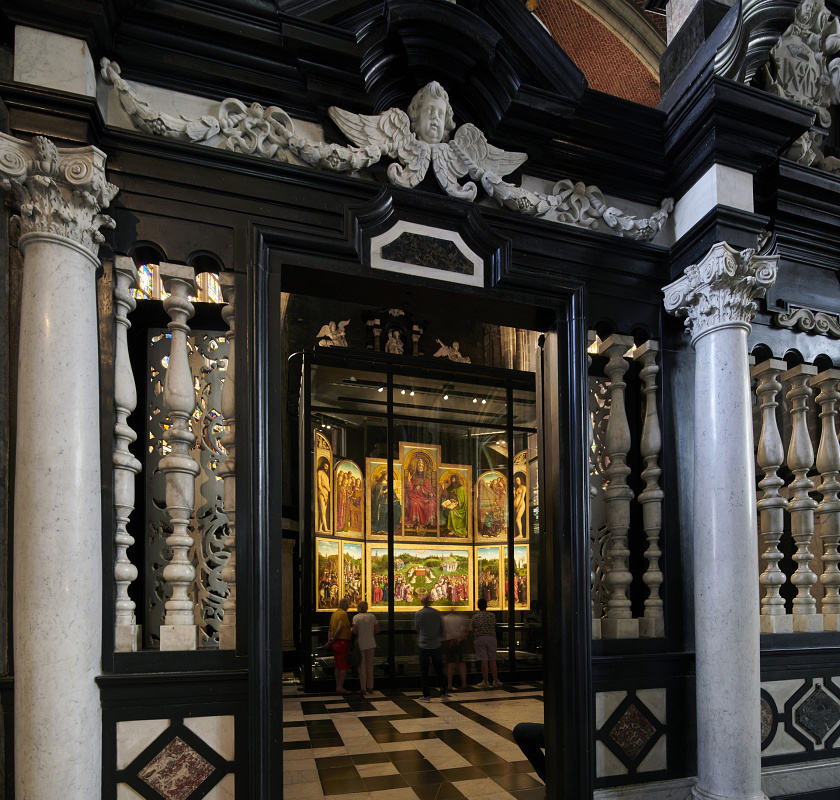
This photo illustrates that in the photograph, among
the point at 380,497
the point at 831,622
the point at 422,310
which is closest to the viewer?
the point at 422,310

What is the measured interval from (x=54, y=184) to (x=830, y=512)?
190 inches

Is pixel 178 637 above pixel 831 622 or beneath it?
above

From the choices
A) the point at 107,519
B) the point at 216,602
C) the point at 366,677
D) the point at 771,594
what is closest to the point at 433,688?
the point at 366,677

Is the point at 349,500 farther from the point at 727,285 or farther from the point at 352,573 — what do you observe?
the point at 727,285

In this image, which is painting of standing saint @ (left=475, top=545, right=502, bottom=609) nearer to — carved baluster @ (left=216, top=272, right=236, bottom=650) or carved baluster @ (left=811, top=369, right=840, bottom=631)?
carved baluster @ (left=811, top=369, right=840, bottom=631)

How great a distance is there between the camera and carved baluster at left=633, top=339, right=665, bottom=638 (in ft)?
13.2

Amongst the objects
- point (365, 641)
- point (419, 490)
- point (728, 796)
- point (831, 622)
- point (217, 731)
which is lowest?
point (365, 641)

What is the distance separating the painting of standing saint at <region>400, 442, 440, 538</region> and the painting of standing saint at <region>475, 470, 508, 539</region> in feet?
2.24

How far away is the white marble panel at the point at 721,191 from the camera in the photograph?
399 centimetres

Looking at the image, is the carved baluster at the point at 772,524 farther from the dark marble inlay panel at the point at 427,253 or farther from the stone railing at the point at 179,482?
the stone railing at the point at 179,482

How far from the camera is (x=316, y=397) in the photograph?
9.77 m

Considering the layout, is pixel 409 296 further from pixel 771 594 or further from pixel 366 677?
pixel 366 677

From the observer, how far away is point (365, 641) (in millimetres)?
8742

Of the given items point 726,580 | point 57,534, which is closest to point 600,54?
point 726,580
